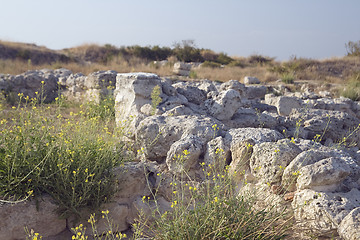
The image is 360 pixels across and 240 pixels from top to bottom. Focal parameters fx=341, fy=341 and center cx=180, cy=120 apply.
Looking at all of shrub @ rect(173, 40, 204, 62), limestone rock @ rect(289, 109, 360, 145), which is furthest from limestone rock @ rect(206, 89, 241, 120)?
shrub @ rect(173, 40, 204, 62)

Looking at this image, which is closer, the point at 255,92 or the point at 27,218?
the point at 27,218

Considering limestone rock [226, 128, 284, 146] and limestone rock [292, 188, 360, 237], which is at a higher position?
limestone rock [226, 128, 284, 146]

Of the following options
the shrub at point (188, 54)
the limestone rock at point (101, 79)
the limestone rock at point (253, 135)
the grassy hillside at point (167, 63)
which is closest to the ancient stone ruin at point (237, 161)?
the limestone rock at point (253, 135)

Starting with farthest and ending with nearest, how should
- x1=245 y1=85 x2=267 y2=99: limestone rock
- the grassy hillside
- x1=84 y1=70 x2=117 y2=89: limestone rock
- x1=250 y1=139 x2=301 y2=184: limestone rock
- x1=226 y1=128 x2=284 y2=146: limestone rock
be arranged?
the grassy hillside < x1=245 y1=85 x2=267 y2=99: limestone rock < x1=84 y1=70 x2=117 y2=89: limestone rock < x1=226 y1=128 x2=284 y2=146: limestone rock < x1=250 y1=139 x2=301 y2=184: limestone rock

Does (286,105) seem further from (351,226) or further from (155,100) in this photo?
(351,226)

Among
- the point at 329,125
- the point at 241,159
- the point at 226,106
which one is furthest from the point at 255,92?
the point at 241,159

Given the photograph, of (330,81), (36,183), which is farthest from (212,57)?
(36,183)

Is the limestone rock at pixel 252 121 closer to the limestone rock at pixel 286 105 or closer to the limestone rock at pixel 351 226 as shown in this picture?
the limestone rock at pixel 286 105

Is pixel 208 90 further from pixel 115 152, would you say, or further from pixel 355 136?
pixel 115 152

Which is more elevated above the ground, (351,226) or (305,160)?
(305,160)

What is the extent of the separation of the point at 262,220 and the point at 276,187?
751 mm

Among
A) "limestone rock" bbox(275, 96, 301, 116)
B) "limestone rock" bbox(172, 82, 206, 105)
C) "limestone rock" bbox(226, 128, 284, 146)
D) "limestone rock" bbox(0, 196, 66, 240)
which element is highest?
"limestone rock" bbox(172, 82, 206, 105)

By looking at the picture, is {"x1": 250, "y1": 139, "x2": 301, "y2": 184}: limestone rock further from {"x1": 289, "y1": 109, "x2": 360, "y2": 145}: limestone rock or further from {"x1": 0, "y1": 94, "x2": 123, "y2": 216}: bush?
{"x1": 289, "y1": 109, "x2": 360, "y2": 145}: limestone rock

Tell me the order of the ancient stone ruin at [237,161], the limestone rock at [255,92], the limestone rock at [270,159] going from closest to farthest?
the ancient stone ruin at [237,161] < the limestone rock at [270,159] < the limestone rock at [255,92]
